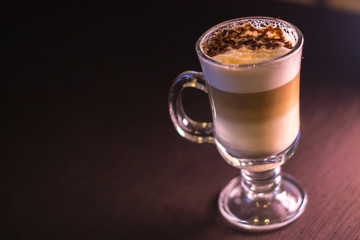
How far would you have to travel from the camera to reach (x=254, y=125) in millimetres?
818

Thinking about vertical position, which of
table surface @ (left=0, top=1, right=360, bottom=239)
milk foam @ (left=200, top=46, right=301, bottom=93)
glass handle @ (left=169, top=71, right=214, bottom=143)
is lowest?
table surface @ (left=0, top=1, right=360, bottom=239)

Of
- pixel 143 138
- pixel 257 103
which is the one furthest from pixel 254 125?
pixel 143 138

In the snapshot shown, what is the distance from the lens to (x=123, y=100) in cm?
129

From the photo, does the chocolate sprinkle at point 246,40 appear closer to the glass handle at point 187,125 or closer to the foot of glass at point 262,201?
the glass handle at point 187,125

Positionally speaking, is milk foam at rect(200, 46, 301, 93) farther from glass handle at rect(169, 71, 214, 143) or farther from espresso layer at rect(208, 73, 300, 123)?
glass handle at rect(169, 71, 214, 143)

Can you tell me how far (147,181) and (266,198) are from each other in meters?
0.24

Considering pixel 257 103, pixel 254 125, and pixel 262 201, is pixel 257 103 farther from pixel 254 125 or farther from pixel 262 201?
pixel 262 201

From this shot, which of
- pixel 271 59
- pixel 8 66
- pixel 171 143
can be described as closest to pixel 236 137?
pixel 271 59

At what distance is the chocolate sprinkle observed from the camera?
81 cm

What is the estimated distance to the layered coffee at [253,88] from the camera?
30.1 inches

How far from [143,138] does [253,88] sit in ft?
1.39

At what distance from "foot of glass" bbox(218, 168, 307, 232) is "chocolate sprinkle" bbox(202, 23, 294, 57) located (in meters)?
0.26

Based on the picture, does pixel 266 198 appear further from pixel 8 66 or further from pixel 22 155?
pixel 8 66

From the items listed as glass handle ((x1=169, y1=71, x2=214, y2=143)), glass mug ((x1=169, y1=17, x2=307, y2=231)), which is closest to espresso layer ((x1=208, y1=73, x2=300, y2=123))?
glass mug ((x1=169, y1=17, x2=307, y2=231))
